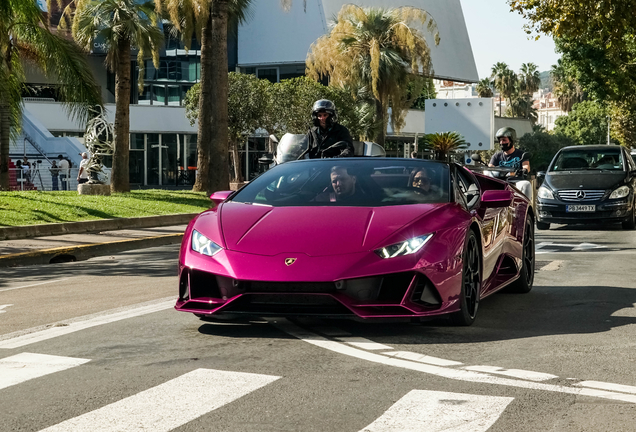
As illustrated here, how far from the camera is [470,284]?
6.91 meters

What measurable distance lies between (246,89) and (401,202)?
43210 mm

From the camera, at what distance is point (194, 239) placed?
671cm

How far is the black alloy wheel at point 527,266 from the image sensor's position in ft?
29.2

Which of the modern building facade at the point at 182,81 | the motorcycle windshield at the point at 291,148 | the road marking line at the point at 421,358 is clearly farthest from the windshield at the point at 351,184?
the modern building facade at the point at 182,81

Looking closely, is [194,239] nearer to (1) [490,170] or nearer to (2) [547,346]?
(2) [547,346]

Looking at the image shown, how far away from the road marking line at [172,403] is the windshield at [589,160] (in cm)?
1613

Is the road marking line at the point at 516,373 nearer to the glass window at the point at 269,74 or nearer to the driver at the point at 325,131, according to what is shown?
the driver at the point at 325,131

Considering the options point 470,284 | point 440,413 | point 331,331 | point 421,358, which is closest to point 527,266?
point 470,284

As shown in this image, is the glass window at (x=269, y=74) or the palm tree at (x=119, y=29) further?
the glass window at (x=269, y=74)

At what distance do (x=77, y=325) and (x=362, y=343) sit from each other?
220 cm

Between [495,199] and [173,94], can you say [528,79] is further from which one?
[495,199]

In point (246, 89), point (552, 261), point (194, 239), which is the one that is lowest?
Result: point (552, 261)

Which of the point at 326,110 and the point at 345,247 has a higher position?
the point at 326,110

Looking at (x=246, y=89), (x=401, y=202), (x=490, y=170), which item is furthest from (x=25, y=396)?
(x=246, y=89)
